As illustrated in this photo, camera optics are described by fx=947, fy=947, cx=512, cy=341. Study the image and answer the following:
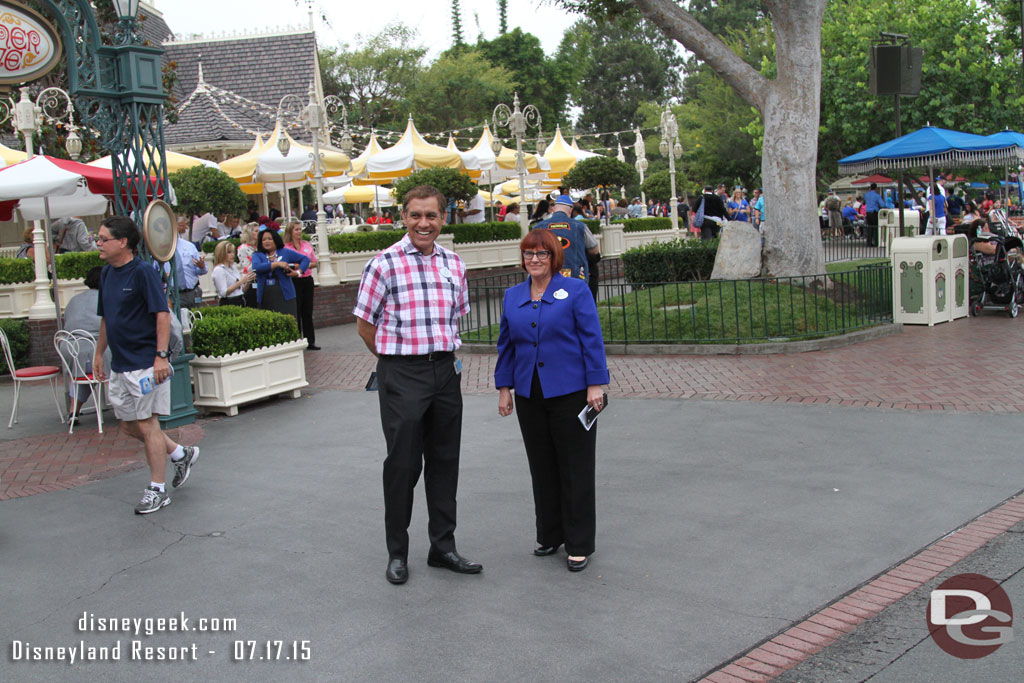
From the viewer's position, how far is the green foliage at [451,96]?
1890 inches

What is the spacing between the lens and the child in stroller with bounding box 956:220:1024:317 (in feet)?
43.2

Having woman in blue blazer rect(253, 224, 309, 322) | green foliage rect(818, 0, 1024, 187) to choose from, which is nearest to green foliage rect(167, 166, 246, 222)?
woman in blue blazer rect(253, 224, 309, 322)

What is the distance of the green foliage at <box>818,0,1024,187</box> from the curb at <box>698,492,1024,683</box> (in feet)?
95.5

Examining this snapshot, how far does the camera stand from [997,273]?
13.4 meters

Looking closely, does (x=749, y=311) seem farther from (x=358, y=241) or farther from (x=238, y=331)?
(x=358, y=241)

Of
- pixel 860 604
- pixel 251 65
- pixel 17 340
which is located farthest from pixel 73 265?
pixel 251 65

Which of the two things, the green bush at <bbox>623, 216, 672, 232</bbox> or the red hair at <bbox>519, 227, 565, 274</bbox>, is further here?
the green bush at <bbox>623, 216, 672, 232</bbox>

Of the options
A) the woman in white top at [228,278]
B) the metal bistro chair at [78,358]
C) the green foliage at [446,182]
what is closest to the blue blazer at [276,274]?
the woman in white top at [228,278]

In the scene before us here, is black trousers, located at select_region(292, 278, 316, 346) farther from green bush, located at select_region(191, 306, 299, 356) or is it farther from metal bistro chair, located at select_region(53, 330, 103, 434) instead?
metal bistro chair, located at select_region(53, 330, 103, 434)

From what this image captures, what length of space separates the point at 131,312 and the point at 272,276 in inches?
241

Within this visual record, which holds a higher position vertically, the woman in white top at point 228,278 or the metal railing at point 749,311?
the woman in white top at point 228,278

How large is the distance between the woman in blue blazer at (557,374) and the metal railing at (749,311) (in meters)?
6.62

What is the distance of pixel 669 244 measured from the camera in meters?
15.9

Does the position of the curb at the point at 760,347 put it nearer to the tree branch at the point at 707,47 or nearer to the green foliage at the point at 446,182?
the tree branch at the point at 707,47
